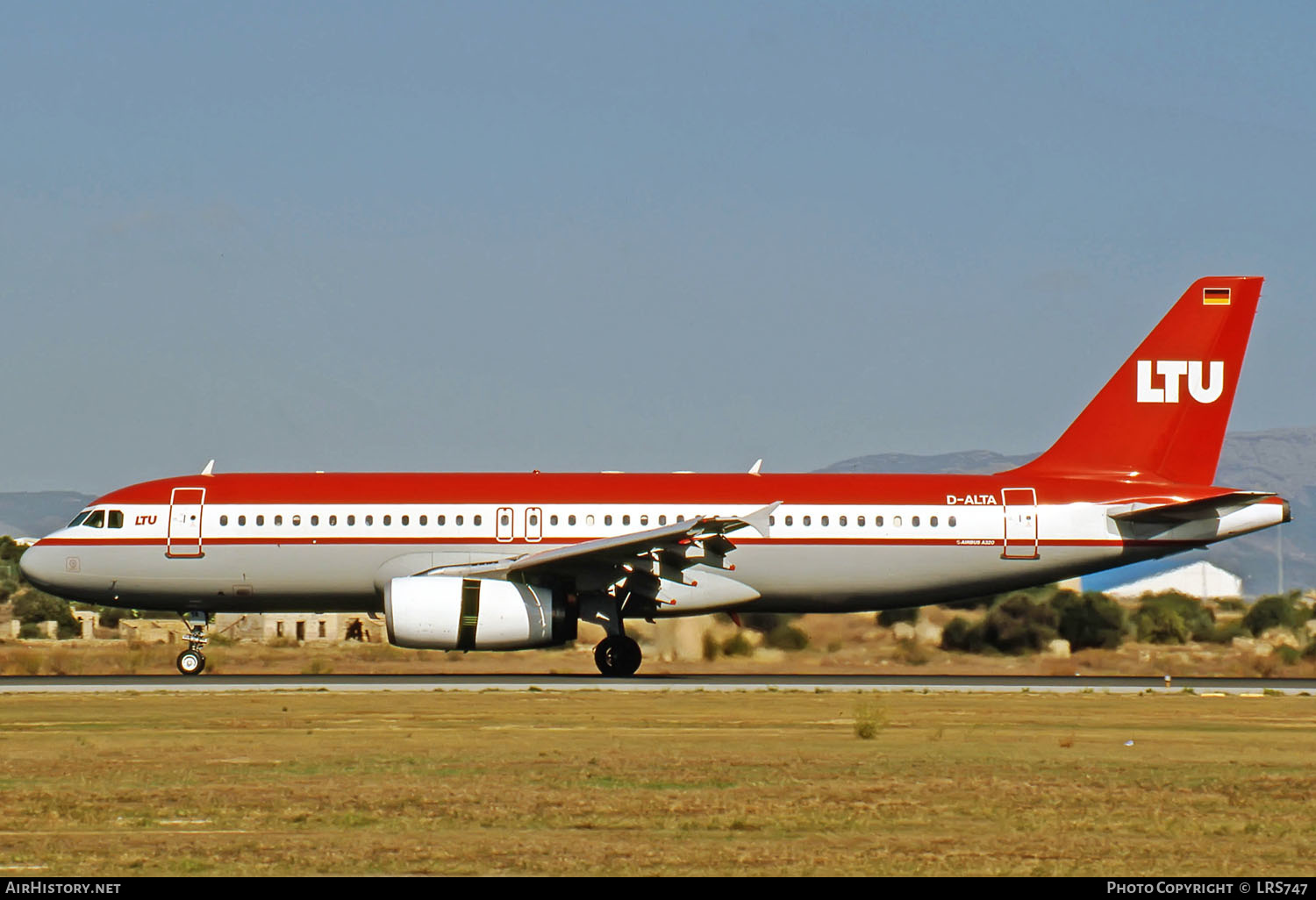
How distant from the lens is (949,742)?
61.4 feet

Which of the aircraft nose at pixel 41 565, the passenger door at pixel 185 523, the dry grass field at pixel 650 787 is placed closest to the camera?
the dry grass field at pixel 650 787

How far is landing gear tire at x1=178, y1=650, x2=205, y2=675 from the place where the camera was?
2930 centimetres

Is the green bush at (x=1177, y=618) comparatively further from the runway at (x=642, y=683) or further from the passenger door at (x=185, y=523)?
the passenger door at (x=185, y=523)

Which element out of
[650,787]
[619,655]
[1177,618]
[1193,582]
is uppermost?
[1193,582]

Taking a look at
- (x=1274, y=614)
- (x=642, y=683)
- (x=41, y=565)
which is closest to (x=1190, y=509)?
(x=642, y=683)

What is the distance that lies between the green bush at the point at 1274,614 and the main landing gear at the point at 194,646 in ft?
80.7

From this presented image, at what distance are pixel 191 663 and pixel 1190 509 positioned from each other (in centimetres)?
1820

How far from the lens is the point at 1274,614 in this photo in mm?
40562

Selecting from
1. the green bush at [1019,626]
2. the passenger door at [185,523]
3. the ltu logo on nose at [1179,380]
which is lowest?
the green bush at [1019,626]

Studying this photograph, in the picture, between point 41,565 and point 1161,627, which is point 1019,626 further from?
point 41,565

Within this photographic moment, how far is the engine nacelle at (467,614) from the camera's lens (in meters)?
27.2

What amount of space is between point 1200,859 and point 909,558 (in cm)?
1901

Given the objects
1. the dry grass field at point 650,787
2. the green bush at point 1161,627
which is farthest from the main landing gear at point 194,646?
the green bush at point 1161,627

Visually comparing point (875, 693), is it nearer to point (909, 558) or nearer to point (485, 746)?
point (909, 558)
